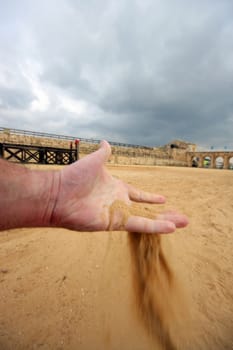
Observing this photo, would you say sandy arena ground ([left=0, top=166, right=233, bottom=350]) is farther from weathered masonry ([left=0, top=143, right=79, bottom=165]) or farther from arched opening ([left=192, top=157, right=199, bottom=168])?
arched opening ([left=192, top=157, right=199, bottom=168])

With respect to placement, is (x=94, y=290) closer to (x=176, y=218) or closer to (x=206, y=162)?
(x=176, y=218)

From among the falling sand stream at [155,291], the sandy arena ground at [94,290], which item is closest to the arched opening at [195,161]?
the sandy arena ground at [94,290]

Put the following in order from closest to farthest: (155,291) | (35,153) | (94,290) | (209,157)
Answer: (155,291) < (94,290) < (35,153) < (209,157)

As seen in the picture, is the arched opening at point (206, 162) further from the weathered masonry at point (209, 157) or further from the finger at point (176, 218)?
the finger at point (176, 218)

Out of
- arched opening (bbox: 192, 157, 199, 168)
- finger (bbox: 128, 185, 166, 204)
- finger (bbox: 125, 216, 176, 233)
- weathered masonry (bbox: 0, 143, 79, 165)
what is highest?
arched opening (bbox: 192, 157, 199, 168)

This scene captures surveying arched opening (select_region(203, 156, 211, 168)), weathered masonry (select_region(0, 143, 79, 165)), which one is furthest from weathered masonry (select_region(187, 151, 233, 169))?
weathered masonry (select_region(0, 143, 79, 165))

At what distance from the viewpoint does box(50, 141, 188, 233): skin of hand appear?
161cm

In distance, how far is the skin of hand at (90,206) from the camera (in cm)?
161

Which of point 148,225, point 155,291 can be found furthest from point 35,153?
point 155,291

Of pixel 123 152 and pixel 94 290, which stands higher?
pixel 123 152

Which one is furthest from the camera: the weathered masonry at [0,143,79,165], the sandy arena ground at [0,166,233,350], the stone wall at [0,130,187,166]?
the stone wall at [0,130,187,166]

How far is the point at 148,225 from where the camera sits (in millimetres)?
1627

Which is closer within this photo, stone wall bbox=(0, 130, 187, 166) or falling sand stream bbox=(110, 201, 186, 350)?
falling sand stream bbox=(110, 201, 186, 350)

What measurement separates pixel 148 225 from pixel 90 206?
624 millimetres
